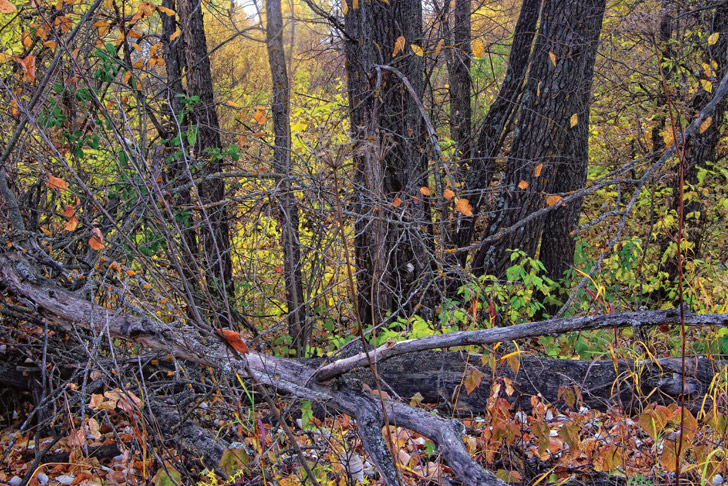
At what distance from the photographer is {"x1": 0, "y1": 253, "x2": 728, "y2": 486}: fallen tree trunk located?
2084 mm

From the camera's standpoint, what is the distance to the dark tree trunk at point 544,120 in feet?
17.3

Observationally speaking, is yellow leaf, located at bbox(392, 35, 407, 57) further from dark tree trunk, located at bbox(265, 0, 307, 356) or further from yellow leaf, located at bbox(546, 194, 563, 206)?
yellow leaf, located at bbox(546, 194, 563, 206)

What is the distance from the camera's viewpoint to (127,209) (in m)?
4.27

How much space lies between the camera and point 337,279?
470cm

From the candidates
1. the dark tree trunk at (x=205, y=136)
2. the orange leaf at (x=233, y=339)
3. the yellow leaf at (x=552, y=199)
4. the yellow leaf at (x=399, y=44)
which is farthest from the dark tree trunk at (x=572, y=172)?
the orange leaf at (x=233, y=339)

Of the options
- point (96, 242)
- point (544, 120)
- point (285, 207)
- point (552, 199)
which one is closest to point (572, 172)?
point (544, 120)

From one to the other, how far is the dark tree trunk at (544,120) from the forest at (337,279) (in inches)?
0.9

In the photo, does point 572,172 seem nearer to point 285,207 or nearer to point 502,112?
point 502,112

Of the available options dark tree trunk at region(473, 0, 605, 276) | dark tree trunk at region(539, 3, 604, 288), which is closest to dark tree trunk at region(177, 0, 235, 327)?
dark tree trunk at region(473, 0, 605, 276)

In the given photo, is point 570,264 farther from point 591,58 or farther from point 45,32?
point 45,32

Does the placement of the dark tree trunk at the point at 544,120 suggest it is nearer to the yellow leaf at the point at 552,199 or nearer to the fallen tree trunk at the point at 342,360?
the yellow leaf at the point at 552,199

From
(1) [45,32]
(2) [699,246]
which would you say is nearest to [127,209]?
(1) [45,32]

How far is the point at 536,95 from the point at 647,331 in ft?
7.88

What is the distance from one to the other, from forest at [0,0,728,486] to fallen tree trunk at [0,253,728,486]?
0.01m
